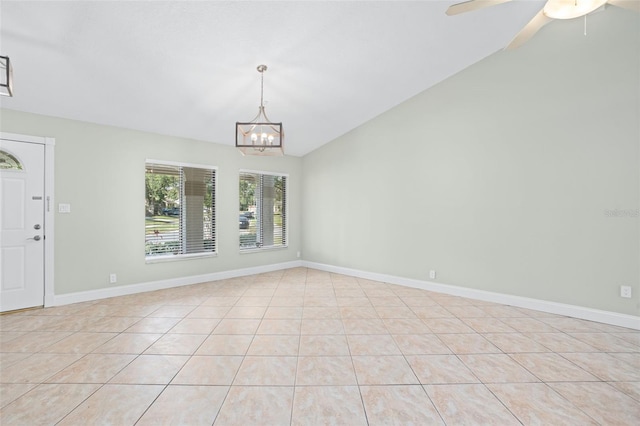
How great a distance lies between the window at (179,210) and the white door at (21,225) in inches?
48.5

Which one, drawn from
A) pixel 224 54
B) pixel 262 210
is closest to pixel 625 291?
pixel 224 54

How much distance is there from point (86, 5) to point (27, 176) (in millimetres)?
2524

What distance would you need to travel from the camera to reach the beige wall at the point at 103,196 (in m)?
3.73

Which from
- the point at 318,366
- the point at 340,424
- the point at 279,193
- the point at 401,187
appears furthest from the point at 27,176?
the point at 401,187

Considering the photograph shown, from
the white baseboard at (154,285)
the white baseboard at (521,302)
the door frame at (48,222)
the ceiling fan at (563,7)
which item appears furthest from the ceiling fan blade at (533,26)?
the door frame at (48,222)

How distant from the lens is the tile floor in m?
1.79

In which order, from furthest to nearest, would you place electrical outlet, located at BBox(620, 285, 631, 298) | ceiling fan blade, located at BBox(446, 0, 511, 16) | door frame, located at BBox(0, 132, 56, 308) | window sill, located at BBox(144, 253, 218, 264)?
1. window sill, located at BBox(144, 253, 218, 264)
2. door frame, located at BBox(0, 132, 56, 308)
3. electrical outlet, located at BBox(620, 285, 631, 298)
4. ceiling fan blade, located at BBox(446, 0, 511, 16)

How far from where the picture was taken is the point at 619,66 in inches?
126

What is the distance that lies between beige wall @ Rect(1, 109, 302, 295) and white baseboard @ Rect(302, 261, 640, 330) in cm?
334

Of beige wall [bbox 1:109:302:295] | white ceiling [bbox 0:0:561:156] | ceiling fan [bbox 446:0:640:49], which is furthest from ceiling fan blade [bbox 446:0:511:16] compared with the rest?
beige wall [bbox 1:109:302:295]

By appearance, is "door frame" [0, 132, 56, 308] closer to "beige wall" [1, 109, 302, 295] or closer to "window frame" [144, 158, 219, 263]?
"beige wall" [1, 109, 302, 295]

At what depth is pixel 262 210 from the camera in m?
5.94

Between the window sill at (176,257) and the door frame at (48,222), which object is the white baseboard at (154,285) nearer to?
the door frame at (48,222)

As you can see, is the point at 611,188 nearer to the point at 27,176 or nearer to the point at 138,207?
the point at 138,207
